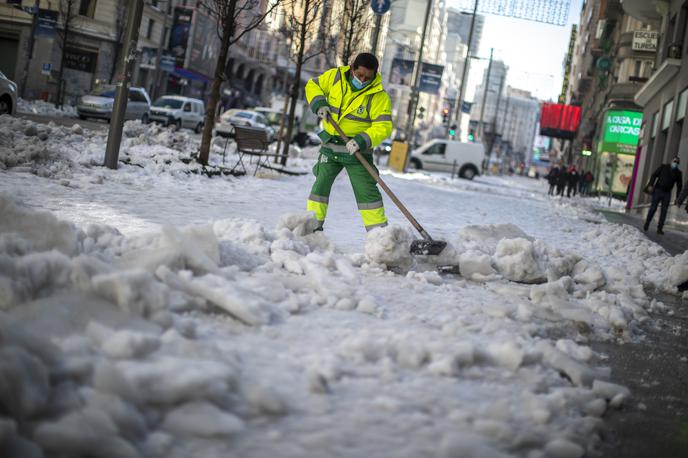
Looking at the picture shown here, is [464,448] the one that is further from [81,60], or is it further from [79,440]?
[81,60]

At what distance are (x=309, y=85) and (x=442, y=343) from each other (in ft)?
13.5

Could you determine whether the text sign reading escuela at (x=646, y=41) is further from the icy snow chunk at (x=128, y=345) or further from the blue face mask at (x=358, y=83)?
the icy snow chunk at (x=128, y=345)

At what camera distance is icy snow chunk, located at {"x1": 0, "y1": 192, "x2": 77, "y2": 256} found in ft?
14.2

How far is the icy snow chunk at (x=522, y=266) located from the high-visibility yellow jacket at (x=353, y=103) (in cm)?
163

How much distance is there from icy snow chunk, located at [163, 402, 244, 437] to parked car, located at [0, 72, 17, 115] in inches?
598

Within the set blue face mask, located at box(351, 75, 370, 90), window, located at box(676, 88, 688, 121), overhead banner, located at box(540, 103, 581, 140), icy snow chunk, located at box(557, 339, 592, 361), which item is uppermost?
overhead banner, located at box(540, 103, 581, 140)

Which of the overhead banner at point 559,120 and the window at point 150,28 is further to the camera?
the overhead banner at point 559,120

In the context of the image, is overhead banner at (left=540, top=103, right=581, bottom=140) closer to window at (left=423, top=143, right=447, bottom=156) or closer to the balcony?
window at (left=423, top=143, right=447, bottom=156)

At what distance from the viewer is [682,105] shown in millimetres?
22781

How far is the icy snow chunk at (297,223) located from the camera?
6.84 meters

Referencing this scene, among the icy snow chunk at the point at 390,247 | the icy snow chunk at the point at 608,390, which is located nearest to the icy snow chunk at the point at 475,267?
the icy snow chunk at the point at 390,247

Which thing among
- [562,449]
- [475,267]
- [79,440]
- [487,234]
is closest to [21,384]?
[79,440]

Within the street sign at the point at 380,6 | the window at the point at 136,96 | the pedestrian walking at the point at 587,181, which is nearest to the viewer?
the street sign at the point at 380,6

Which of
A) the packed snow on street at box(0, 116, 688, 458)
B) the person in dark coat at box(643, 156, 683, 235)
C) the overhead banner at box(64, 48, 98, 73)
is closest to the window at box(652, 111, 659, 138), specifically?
the person in dark coat at box(643, 156, 683, 235)
